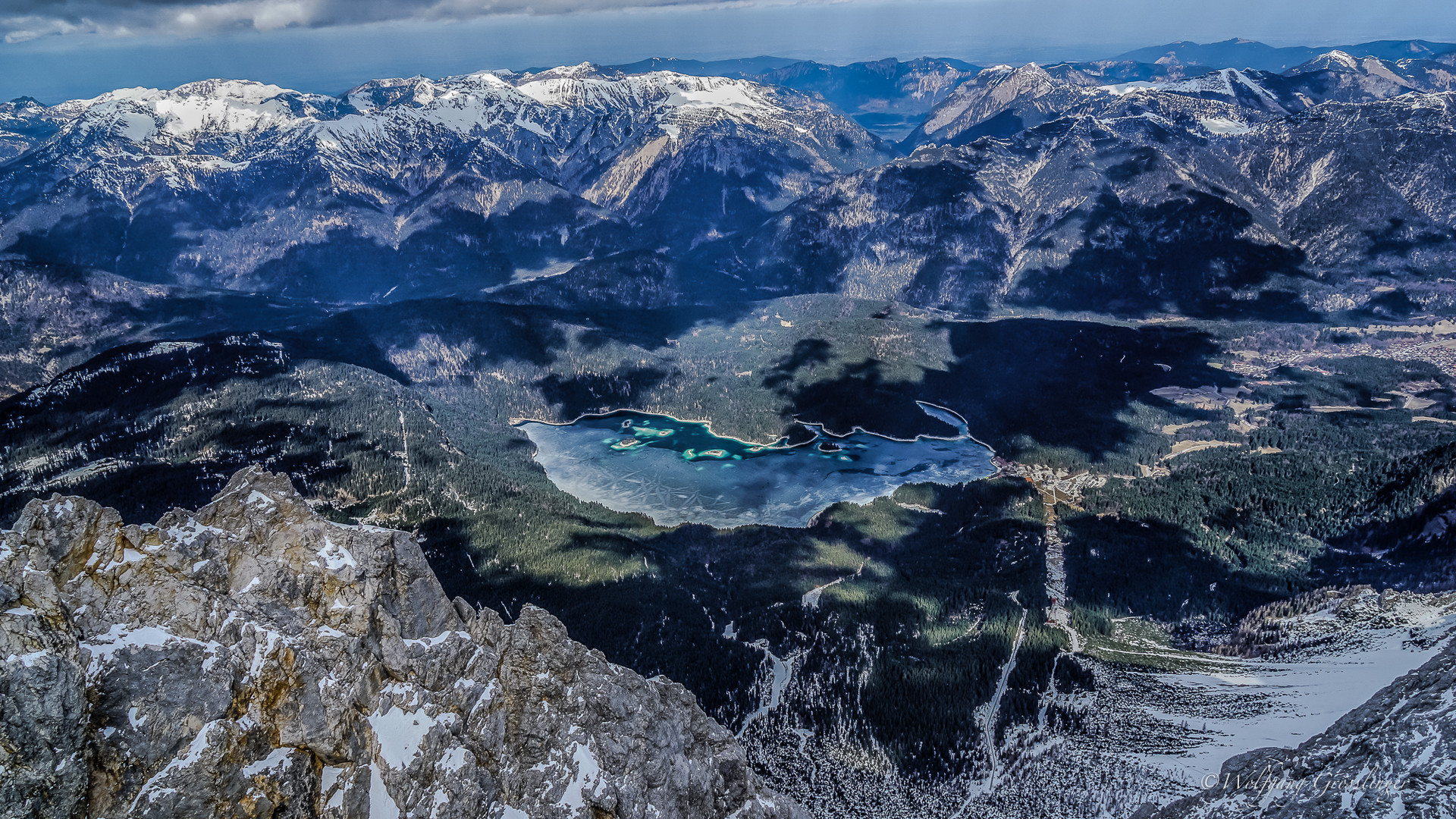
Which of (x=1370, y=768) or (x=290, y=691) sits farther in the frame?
(x=1370, y=768)

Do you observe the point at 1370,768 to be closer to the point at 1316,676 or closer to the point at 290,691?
the point at 1316,676

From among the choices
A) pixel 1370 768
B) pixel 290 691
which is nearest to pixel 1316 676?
pixel 1370 768

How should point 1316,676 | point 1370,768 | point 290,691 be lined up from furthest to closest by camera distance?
1. point 1316,676
2. point 1370,768
3. point 290,691

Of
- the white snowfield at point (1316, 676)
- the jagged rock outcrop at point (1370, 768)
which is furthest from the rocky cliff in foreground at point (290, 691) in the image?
the white snowfield at point (1316, 676)

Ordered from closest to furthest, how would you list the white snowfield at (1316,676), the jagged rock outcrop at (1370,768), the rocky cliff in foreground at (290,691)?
the rocky cliff in foreground at (290,691) < the jagged rock outcrop at (1370,768) < the white snowfield at (1316,676)

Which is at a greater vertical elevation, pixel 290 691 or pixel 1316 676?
pixel 290 691

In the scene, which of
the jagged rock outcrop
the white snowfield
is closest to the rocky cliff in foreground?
the jagged rock outcrop

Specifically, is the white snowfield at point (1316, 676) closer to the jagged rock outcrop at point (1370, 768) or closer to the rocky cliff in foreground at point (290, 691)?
the jagged rock outcrop at point (1370, 768)
